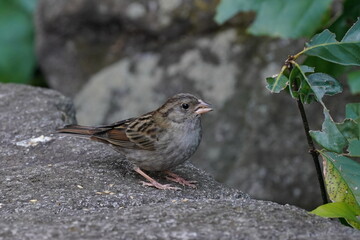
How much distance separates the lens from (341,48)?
3867 millimetres

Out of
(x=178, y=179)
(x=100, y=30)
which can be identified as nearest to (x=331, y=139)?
(x=178, y=179)

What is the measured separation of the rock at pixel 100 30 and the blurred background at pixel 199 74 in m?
0.01

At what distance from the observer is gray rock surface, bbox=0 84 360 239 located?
3340 mm

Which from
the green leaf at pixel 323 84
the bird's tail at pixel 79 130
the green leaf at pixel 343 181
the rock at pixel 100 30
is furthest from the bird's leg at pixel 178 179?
the rock at pixel 100 30

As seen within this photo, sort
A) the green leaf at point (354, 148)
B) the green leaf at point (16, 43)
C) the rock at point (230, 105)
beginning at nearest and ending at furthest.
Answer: the green leaf at point (354, 148) < the rock at point (230, 105) < the green leaf at point (16, 43)

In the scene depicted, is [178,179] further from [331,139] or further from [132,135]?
[331,139]

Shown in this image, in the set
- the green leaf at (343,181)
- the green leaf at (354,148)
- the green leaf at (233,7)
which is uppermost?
the green leaf at (233,7)

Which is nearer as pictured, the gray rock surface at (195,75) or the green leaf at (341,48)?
the green leaf at (341,48)

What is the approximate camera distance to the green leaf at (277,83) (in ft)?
12.5

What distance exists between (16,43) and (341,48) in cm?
620

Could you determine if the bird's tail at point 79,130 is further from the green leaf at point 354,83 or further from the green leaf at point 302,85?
the green leaf at point 302,85

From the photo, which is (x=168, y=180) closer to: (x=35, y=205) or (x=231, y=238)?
(x=35, y=205)

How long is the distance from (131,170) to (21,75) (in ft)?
14.7

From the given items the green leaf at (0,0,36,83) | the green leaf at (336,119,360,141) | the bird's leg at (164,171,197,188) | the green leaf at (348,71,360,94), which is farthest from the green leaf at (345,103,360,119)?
the green leaf at (0,0,36,83)
